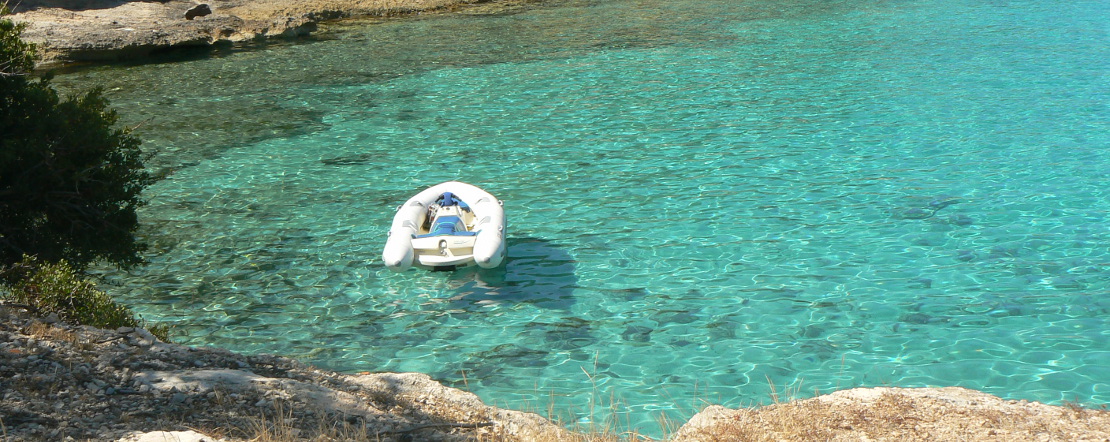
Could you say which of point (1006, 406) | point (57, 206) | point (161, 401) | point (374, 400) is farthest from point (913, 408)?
point (57, 206)

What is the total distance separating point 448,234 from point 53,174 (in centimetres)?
328

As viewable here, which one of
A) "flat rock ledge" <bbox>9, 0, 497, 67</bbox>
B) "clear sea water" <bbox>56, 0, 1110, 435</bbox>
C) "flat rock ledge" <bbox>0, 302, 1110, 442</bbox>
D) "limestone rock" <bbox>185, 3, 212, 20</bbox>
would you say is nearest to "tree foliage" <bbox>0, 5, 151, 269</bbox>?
"clear sea water" <bbox>56, 0, 1110, 435</bbox>

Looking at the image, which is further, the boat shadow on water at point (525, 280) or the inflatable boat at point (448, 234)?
the inflatable boat at point (448, 234)

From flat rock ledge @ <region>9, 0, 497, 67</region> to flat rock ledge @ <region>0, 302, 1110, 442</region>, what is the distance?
1494cm

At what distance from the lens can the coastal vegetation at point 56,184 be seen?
21.1ft

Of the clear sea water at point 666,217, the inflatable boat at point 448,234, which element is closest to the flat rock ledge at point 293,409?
the clear sea water at point 666,217

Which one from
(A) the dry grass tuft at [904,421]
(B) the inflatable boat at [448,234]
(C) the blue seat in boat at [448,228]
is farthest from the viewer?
(C) the blue seat in boat at [448,228]

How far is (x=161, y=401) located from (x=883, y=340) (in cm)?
522

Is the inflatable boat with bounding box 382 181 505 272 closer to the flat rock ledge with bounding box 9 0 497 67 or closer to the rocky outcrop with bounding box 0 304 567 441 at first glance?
the rocky outcrop with bounding box 0 304 567 441

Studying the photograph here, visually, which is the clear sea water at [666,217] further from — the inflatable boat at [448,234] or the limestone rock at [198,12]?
the limestone rock at [198,12]

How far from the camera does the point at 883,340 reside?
6.93 m

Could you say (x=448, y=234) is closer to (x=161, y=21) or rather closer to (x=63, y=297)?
(x=63, y=297)

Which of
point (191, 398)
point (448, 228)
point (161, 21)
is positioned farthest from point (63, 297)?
point (161, 21)

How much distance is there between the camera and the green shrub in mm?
5824
